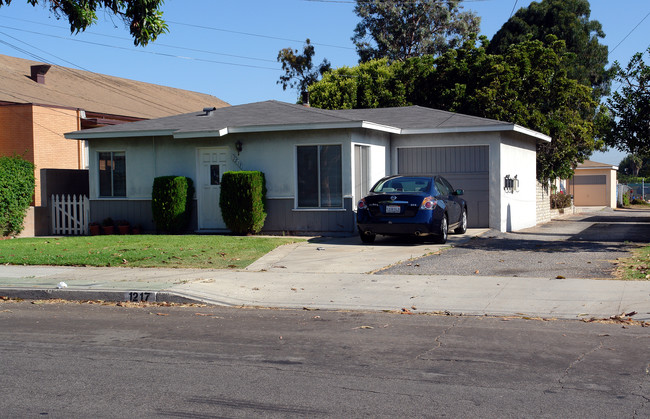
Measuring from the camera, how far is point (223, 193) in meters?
17.8

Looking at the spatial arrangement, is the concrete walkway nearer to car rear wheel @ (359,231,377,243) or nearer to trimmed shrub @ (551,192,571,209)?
car rear wheel @ (359,231,377,243)

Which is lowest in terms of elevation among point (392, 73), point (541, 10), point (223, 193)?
point (223, 193)

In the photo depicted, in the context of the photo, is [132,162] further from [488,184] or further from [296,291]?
[296,291]

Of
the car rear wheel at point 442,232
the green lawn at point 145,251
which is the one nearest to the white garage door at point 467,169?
the car rear wheel at point 442,232

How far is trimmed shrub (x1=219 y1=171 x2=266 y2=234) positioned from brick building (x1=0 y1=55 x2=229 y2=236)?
10958mm

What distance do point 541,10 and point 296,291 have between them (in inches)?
1468

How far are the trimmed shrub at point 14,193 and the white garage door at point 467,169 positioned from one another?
10.9 m

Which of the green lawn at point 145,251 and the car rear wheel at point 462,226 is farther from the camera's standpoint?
the car rear wheel at point 462,226

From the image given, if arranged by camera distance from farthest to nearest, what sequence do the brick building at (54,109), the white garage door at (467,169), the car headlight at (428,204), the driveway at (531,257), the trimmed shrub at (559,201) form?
the trimmed shrub at (559,201)
the brick building at (54,109)
the white garage door at (467,169)
the car headlight at (428,204)
the driveway at (531,257)

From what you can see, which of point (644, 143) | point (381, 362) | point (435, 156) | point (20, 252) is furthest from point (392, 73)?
point (381, 362)

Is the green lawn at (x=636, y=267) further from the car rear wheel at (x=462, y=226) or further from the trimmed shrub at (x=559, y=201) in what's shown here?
the trimmed shrub at (x=559, y=201)

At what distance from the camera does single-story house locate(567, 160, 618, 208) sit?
1747 inches

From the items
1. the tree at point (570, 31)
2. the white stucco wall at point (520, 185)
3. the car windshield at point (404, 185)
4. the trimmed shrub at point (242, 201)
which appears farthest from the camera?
the tree at point (570, 31)

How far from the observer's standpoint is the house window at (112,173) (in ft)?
65.7
